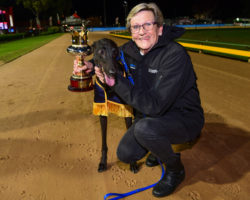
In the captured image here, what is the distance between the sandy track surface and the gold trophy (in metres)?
1.01

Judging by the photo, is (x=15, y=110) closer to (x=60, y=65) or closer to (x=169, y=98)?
(x=169, y=98)

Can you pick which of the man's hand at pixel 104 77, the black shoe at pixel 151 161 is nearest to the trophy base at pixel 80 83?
the man's hand at pixel 104 77

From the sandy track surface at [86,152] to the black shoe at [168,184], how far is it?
66 millimetres

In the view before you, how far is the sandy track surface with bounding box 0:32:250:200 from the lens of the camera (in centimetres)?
226

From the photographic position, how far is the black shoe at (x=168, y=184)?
7.07ft

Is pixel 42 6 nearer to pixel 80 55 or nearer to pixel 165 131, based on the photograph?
pixel 80 55

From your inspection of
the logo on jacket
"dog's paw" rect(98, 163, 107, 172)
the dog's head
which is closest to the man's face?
the logo on jacket

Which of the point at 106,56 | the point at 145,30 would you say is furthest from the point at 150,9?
the point at 106,56

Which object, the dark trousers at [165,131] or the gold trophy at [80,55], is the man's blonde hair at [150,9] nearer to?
the gold trophy at [80,55]

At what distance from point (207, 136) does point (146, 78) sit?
1.73m

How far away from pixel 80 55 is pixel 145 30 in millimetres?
697

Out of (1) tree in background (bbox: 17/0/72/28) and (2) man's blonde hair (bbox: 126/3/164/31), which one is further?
(1) tree in background (bbox: 17/0/72/28)

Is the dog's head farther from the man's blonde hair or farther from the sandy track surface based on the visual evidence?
the sandy track surface

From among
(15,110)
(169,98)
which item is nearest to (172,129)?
(169,98)
